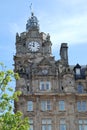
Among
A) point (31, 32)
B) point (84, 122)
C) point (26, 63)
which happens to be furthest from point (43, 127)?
point (31, 32)

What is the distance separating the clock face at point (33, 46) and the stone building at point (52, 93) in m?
2.41

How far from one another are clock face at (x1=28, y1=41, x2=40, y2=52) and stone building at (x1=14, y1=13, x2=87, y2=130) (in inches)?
94.7

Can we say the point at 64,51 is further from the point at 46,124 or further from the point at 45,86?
the point at 46,124

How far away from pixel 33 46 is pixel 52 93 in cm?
1048

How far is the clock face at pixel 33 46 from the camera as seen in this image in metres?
73.7

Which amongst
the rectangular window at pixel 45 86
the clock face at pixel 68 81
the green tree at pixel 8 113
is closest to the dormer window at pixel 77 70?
the clock face at pixel 68 81

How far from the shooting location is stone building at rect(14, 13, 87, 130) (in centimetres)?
6575

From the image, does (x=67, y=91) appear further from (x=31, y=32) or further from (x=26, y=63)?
(x=31, y=32)

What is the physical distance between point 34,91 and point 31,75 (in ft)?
8.95

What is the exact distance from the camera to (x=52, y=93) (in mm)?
66812

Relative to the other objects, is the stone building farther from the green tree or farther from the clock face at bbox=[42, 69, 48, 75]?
A: the green tree

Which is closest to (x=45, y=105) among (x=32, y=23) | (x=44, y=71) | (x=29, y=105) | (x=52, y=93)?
(x=52, y=93)

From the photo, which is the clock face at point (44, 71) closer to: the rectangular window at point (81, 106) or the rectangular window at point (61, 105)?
the rectangular window at point (61, 105)

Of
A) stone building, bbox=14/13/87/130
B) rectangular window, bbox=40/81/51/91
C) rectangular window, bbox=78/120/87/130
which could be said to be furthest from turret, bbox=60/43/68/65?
rectangular window, bbox=78/120/87/130
